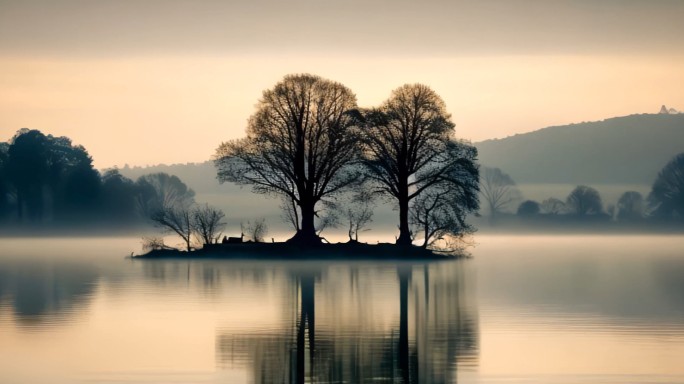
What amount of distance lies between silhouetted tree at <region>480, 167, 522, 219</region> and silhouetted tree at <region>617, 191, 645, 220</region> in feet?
61.3

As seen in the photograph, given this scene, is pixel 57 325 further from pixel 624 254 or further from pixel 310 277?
pixel 624 254

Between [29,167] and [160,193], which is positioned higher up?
[29,167]

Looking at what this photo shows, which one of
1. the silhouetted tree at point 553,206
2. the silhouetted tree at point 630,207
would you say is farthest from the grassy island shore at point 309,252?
the silhouetted tree at point 553,206

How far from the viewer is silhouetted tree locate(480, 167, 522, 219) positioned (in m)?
182

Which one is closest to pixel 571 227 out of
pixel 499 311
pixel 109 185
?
pixel 109 185

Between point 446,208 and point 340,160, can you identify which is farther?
point 340,160

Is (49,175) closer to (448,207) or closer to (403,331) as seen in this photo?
(448,207)

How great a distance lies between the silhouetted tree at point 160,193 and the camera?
483 feet

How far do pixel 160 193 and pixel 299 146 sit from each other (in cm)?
8299

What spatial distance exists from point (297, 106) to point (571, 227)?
3896 inches

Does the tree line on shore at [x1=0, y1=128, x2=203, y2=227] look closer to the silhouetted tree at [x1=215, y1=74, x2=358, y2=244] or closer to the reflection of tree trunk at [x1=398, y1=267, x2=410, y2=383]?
the silhouetted tree at [x1=215, y1=74, x2=358, y2=244]

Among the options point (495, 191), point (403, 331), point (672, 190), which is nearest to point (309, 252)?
point (403, 331)

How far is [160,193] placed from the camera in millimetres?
157500

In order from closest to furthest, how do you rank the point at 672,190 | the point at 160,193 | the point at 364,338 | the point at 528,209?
1. the point at 364,338
2. the point at 672,190
3. the point at 160,193
4. the point at 528,209
